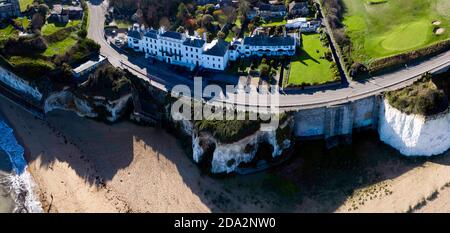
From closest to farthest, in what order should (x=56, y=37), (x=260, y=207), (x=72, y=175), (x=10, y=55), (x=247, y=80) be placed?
1. (x=260, y=207)
2. (x=72, y=175)
3. (x=247, y=80)
4. (x=10, y=55)
5. (x=56, y=37)

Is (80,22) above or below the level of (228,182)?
above

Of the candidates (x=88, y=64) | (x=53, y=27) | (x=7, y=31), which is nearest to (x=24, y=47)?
(x=53, y=27)

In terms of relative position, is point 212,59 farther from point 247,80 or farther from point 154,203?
point 154,203

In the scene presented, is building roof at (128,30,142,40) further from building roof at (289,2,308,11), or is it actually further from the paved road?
building roof at (289,2,308,11)

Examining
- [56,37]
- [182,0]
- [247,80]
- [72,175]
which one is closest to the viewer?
[72,175]

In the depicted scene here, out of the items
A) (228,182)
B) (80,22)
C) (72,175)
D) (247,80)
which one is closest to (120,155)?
(72,175)

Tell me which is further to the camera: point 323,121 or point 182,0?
point 182,0

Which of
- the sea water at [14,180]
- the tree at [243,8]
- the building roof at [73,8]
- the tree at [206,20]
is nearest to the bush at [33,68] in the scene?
the sea water at [14,180]
